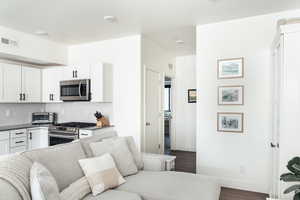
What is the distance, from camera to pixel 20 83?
14.1 ft

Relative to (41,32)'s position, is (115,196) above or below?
below

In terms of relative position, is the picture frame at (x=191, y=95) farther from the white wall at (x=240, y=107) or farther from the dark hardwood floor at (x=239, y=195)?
the dark hardwood floor at (x=239, y=195)

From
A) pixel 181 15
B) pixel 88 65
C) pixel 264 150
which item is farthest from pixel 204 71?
pixel 88 65

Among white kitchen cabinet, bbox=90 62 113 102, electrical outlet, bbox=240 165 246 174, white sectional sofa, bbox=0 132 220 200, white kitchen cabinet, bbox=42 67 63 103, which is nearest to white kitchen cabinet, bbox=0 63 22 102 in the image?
white kitchen cabinet, bbox=42 67 63 103

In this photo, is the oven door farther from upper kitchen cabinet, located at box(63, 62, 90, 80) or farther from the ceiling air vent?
the ceiling air vent

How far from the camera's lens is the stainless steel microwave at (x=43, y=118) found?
478cm

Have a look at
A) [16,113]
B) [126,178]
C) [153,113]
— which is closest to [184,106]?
[153,113]

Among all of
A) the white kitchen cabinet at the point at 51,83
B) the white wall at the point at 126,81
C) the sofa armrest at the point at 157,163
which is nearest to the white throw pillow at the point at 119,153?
the sofa armrest at the point at 157,163

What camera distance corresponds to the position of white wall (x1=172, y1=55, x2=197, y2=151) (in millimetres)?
5938

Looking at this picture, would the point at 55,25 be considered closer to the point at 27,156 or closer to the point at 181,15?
the point at 181,15

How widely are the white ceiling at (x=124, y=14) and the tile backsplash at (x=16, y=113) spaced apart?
172 centimetres

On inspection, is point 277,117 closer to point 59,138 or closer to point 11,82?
point 59,138

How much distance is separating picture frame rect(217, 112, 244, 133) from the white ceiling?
157cm

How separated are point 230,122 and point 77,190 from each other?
253 cm
